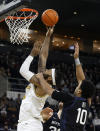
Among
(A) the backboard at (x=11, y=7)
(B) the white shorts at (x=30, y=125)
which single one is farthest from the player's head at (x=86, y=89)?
(A) the backboard at (x=11, y=7)

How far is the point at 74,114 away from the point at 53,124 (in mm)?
2358

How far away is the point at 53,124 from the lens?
6.29m

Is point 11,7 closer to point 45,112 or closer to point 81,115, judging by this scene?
point 45,112

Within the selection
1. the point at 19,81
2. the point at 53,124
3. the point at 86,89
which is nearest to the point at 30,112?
the point at 86,89

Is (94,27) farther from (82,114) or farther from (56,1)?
(82,114)

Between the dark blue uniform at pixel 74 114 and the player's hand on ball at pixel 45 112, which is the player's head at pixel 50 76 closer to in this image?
the dark blue uniform at pixel 74 114

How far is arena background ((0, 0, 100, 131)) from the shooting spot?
14.4 metres

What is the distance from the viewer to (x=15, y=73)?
18.1 m

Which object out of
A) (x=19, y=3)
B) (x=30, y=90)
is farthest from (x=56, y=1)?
(x=30, y=90)

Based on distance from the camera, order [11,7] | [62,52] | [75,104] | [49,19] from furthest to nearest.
→ [62,52] < [11,7] < [49,19] < [75,104]

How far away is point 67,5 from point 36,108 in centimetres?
1232

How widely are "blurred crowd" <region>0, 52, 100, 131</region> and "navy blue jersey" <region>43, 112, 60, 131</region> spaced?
209 inches

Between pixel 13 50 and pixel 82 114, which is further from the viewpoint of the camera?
pixel 13 50

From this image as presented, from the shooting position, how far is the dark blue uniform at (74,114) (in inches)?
156
